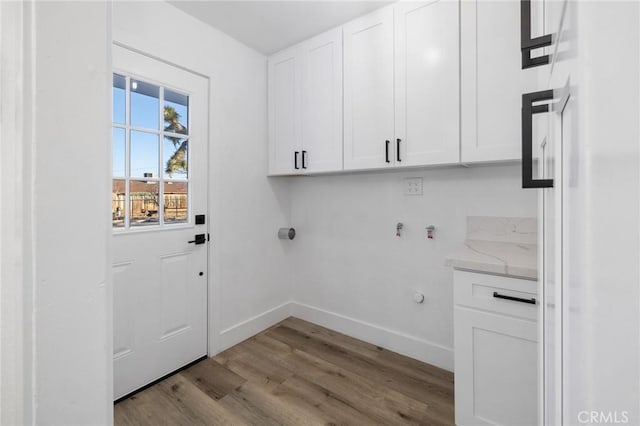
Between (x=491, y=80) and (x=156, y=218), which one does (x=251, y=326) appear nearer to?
(x=156, y=218)

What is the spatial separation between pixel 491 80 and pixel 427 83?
336 millimetres

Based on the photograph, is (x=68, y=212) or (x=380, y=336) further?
(x=380, y=336)

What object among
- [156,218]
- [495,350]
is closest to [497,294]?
[495,350]

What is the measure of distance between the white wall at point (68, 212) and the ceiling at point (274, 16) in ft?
5.46

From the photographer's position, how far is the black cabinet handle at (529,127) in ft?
1.38

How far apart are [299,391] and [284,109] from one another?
6.72 feet

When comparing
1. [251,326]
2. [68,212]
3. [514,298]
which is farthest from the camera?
[251,326]

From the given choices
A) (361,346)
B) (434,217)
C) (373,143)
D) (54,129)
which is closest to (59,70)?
(54,129)

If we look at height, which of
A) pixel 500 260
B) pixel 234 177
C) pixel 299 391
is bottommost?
pixel 299 391

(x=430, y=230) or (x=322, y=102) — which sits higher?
(x=322, y=102)

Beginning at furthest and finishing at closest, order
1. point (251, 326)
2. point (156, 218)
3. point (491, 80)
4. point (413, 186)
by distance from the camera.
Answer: point (251, 326)
point (413, 186)
point (156, 218)
point (491, 80)

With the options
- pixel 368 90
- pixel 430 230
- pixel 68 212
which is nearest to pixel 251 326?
pixel 430 230

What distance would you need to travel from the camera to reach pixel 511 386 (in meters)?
1.19

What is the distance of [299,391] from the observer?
5.61 ft
